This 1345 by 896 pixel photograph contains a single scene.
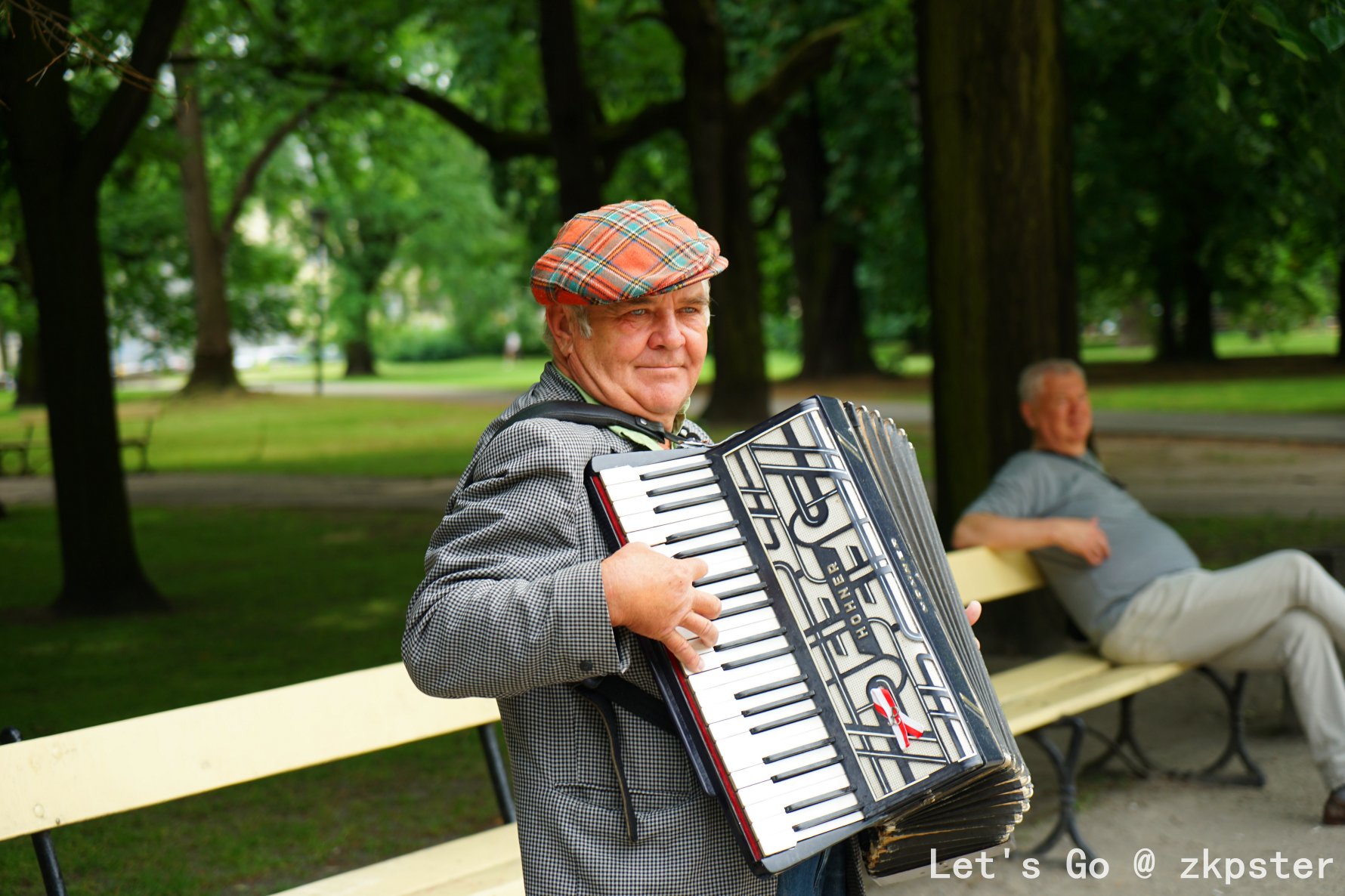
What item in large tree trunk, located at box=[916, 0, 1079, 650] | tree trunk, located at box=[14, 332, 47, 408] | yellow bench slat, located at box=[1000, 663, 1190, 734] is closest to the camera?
yellow bench slat, located at box=[1000, 663, 1190, 734]

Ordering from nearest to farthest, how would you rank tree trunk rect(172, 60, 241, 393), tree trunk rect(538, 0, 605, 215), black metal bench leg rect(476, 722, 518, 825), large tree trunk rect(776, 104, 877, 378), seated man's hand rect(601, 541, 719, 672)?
seated man's hand rect(601, 541, 719, 672), black metal bench leg rect(476, 722, 518, 825), tree trunk rect(538, 0, 605, 215), large tree trunk rect(776, 104, 877, 378), tree trunk rect(172, 60, 241, 393)

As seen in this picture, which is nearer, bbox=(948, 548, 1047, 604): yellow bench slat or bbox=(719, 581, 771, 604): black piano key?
bbox=(719, 581, 771, 604): black piano key

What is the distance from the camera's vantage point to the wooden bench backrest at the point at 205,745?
124 inches

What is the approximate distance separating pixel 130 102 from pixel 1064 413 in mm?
5900

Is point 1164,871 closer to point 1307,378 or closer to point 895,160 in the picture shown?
point 895,160

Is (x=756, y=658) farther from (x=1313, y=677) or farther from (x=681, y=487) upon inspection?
(x=1313, y=677)

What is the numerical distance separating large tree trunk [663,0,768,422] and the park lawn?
21.5 ft

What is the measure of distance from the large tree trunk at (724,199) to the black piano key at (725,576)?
49.7 feet

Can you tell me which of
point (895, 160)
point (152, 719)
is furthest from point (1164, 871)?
point (895, 160)

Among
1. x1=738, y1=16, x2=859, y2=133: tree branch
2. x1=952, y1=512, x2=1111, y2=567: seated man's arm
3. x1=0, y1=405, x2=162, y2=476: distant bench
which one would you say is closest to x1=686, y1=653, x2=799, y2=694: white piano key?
x1=952, y1=512, x2=1111, y2=567: seated man's arm

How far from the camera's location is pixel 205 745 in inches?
135

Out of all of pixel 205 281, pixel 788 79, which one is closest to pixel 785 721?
pixel 788 79

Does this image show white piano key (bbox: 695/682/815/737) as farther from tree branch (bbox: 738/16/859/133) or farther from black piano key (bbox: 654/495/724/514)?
tree branch (bbox: 738/16/859/133)

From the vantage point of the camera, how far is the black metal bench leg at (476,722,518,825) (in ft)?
15.0
